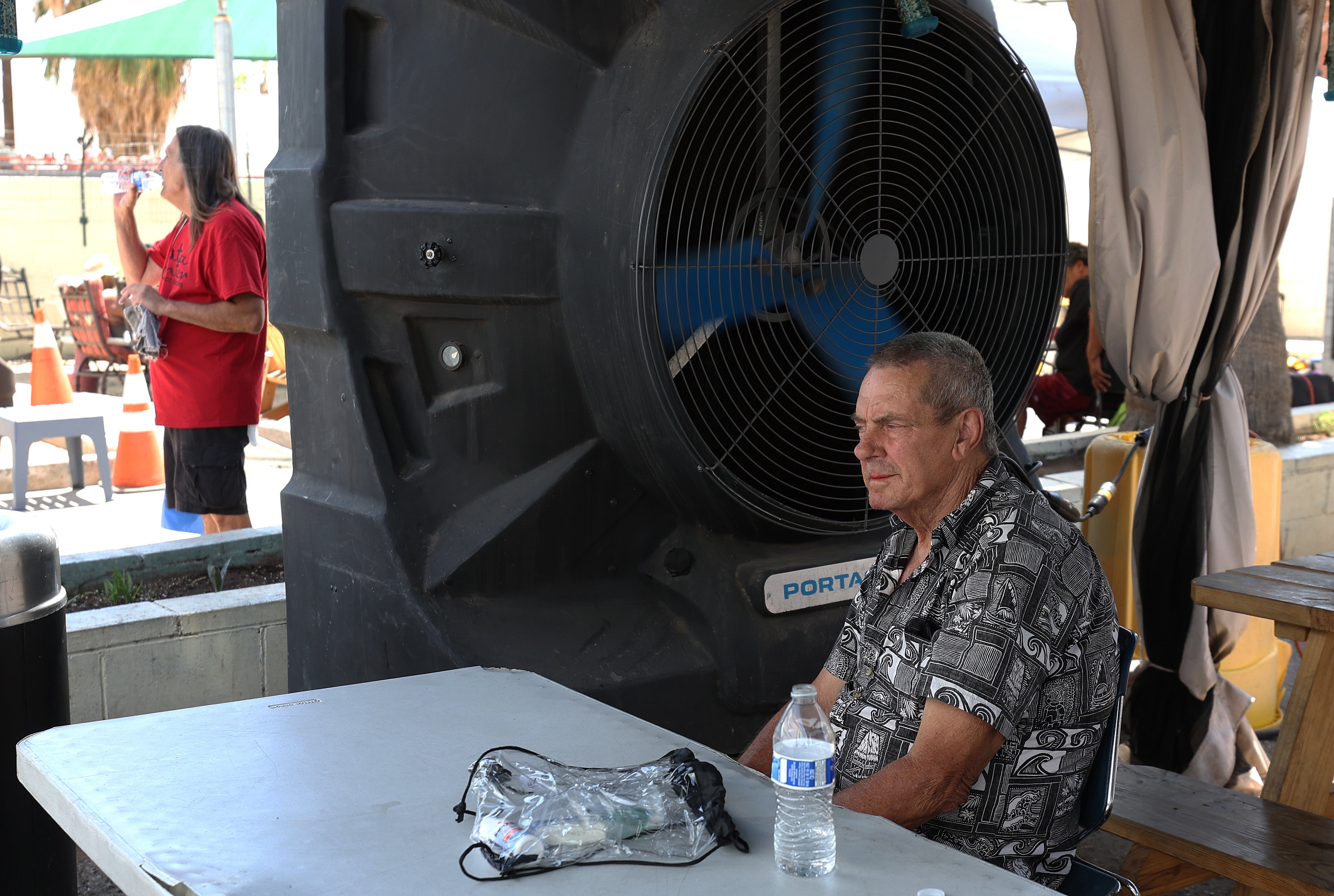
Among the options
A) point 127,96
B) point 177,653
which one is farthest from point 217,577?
point 127,96

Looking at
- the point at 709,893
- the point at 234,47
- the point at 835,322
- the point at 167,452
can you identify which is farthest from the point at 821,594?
the point at 234,47

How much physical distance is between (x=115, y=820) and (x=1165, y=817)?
7.05 ft

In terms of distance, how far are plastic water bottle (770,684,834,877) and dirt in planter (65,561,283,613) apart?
10.3 feet

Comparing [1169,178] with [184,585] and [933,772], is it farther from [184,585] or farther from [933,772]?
[184,585]

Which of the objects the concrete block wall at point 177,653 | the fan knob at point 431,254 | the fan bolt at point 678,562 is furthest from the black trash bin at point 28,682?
the fan bolt at point 678,562

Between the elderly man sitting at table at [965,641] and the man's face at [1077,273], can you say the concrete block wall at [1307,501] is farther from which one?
the elderly man sitting at table at [965,641]

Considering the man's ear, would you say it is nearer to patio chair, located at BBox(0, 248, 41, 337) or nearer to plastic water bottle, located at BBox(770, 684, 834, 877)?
plastic water bottle, located at BBox(770, 684, 834, 877)

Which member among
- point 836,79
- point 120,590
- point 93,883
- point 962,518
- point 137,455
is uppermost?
point 836,79

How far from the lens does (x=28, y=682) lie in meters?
2.78

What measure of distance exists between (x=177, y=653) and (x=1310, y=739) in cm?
311

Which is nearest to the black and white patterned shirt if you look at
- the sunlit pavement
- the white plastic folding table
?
the white plastic folding table

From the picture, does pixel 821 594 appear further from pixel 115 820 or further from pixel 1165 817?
pixel 115 820

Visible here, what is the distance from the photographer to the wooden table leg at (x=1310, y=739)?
3.01 m

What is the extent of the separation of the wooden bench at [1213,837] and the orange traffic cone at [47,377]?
8.93 metres
